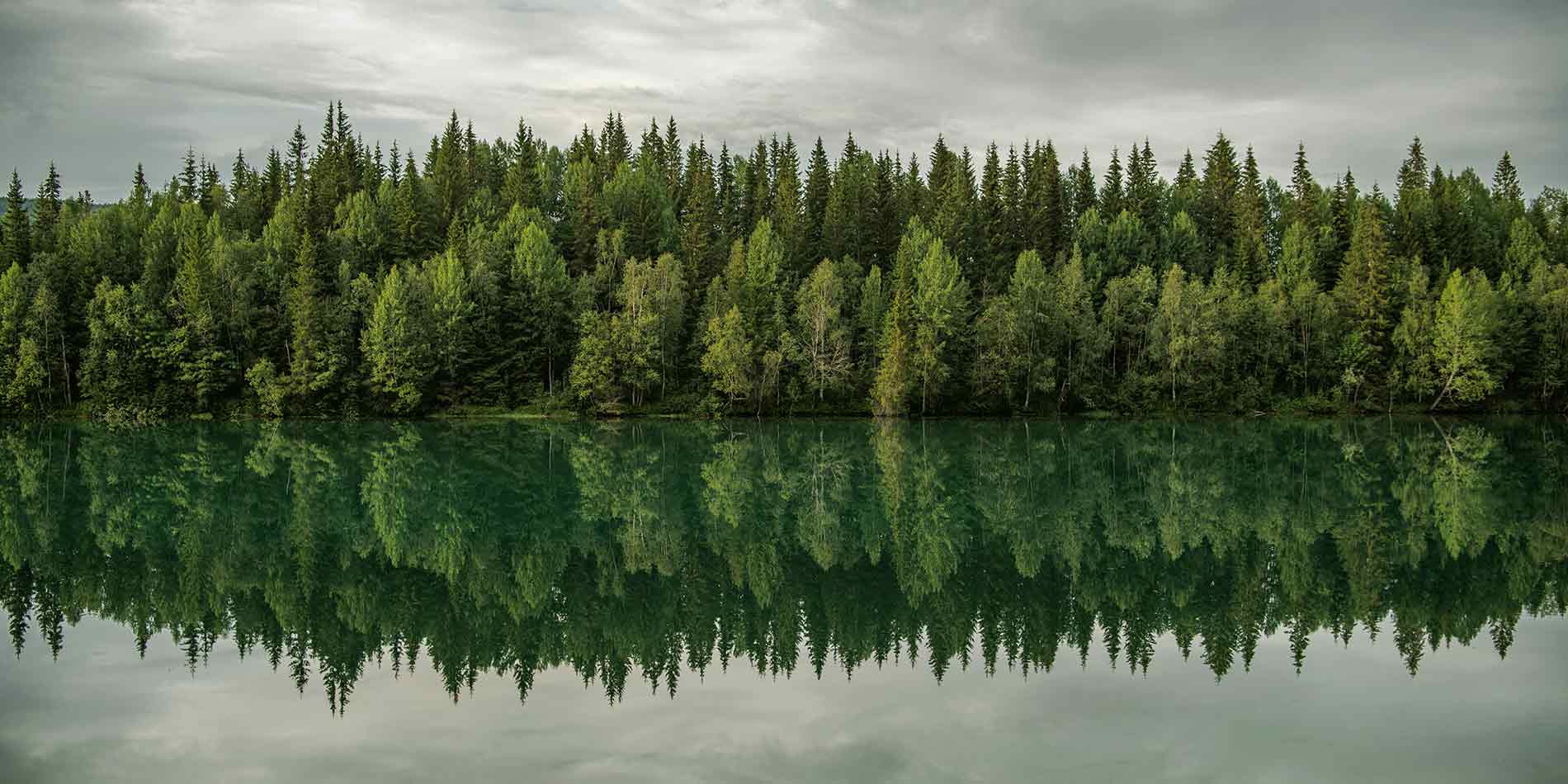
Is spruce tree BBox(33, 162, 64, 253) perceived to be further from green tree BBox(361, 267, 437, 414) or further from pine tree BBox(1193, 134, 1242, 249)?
pine tree BBox(1193, 134, 1242, 249)

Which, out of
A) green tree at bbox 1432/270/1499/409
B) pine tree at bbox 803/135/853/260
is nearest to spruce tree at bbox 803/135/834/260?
pine tree at bbox 803/135/853/260

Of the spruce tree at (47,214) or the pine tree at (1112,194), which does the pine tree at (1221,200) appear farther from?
the spruce tree at (47,214)

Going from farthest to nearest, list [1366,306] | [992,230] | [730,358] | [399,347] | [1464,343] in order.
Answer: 1. [992,230]
2. [1366,306]
3. [1464,343]
4. [399,347]
5. [730,358]

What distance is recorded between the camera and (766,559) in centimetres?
2456

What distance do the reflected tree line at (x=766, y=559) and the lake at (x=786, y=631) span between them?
129mm

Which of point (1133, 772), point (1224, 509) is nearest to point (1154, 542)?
point (1224, 509)

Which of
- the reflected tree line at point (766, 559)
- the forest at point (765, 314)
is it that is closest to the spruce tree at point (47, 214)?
the forest at point (765, 314)

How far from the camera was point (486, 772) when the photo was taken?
1233cm

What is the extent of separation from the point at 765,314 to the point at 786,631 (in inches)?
2854

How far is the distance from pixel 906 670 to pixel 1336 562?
13393 mm

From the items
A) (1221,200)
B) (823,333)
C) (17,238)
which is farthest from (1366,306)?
(17,238)

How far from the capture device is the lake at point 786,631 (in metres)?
13.0

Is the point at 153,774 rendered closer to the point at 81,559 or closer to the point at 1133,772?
the point at 1133,772

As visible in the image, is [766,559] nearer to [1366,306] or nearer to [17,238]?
[1366,306]
